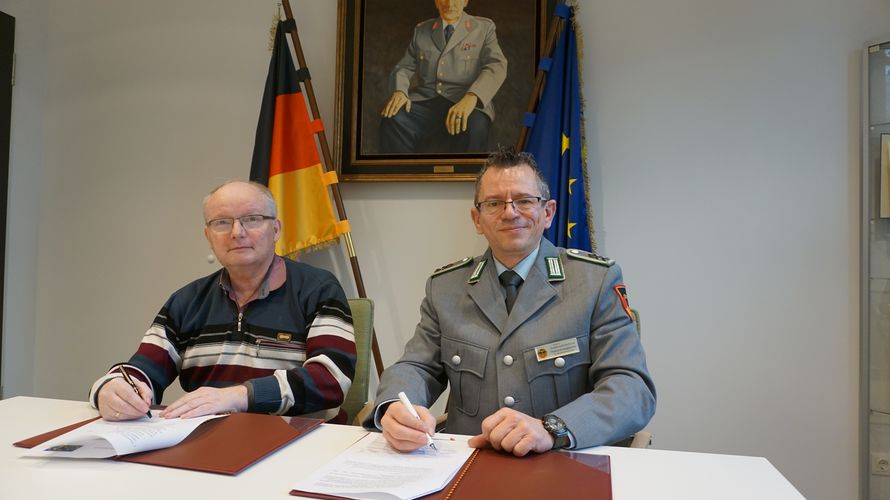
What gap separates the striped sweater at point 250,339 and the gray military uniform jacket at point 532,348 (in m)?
0.21

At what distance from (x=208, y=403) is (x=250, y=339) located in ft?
1.12

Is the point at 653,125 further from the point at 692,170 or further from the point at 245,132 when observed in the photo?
the point at 245,132

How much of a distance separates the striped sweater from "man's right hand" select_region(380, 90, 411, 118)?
1193 millimetres

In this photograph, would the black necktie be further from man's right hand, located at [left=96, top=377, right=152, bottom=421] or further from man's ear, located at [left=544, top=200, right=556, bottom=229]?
man's right hand, located at [left=96, top=377, right=152, bottom=421]

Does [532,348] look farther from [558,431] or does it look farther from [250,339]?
[250,339]

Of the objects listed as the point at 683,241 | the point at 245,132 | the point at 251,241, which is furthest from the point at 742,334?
the point at 245,132

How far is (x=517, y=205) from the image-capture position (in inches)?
59.1

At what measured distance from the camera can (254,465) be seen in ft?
3.33

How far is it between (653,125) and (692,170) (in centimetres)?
25

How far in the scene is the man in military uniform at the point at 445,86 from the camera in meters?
2.59

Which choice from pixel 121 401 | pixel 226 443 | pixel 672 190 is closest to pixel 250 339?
pixel 121 401

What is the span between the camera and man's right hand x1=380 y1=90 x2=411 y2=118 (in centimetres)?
267

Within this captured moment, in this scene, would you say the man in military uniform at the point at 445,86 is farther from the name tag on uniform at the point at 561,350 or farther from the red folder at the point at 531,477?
the red folder at the point at 531,477

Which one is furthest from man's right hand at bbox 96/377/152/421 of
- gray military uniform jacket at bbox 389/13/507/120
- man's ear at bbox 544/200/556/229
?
gray military uniform jacket at bbox 389/13/507/120
